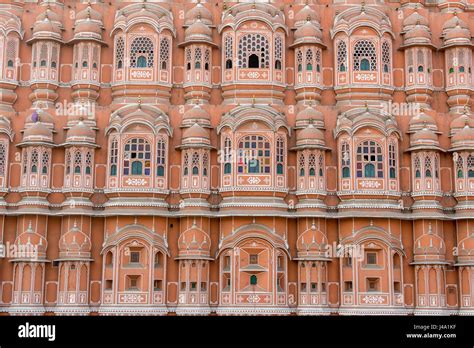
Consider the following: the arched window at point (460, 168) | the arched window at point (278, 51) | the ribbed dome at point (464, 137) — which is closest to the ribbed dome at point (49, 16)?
the arched window at point (278, 51)

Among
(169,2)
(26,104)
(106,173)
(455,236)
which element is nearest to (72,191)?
(106,173)

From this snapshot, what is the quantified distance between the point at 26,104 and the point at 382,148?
19.5 m

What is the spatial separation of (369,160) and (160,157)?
1089 cm

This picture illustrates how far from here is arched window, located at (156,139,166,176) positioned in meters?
36.7

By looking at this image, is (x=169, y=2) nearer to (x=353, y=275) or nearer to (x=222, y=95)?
(x=222, y=95)

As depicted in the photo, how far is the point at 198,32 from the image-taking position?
3859cm

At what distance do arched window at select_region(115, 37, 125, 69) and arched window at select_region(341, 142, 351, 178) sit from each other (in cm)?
1287

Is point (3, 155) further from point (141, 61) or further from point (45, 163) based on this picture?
point (141, 61)

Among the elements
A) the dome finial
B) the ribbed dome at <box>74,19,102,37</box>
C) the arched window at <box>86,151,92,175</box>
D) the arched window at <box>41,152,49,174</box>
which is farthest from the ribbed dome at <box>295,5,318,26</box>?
the arched window at <box>41,152,49,174</box>

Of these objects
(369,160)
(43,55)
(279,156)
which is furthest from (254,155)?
(43,55)

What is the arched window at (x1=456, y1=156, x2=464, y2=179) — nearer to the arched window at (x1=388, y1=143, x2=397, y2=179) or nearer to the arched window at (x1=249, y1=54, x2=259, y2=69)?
the arched window at (x1=388, y1=143, x2=397, y2=179)

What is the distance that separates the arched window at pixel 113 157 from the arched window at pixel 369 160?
12562 mm

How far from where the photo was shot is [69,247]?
1401 inches
